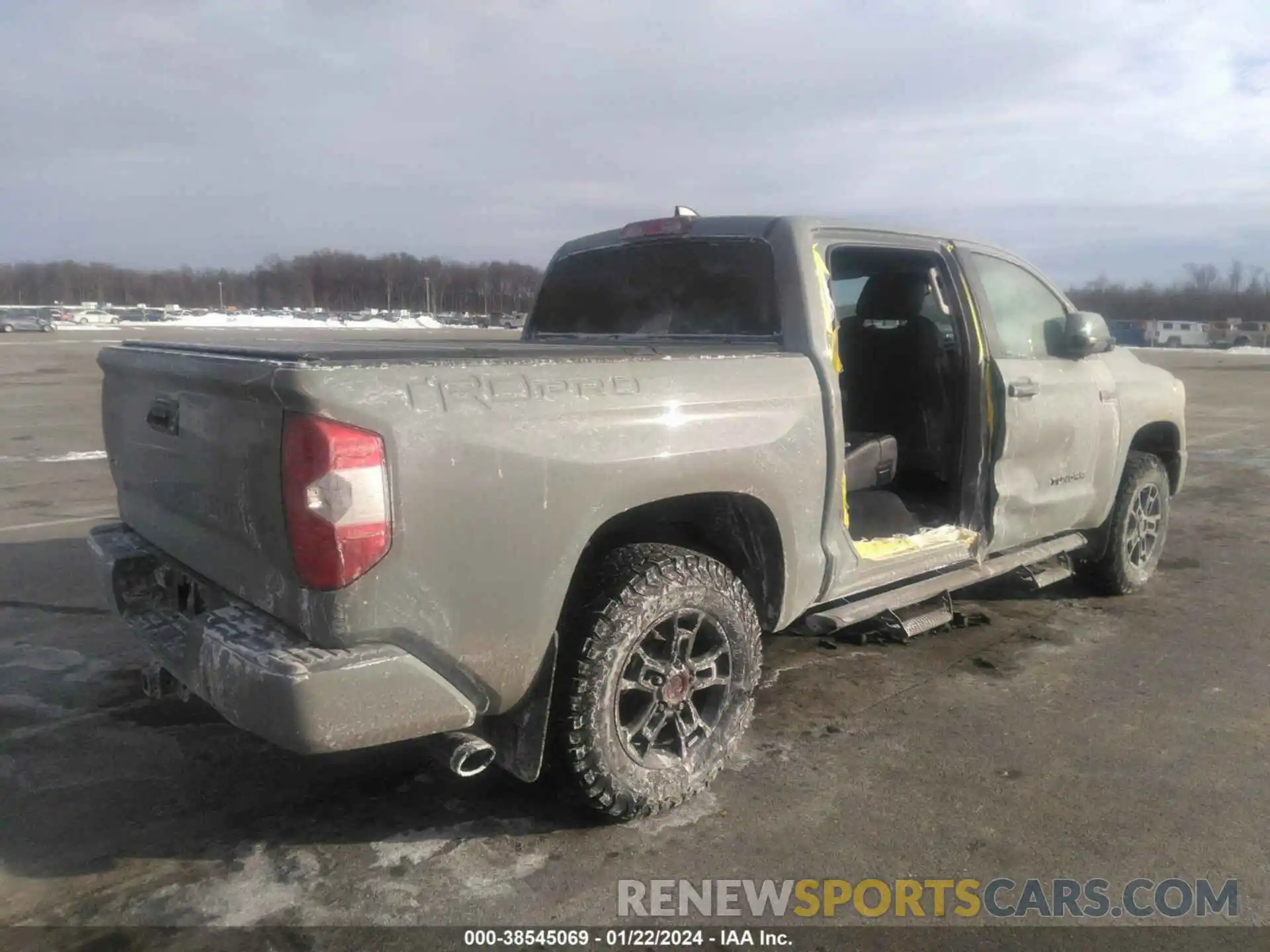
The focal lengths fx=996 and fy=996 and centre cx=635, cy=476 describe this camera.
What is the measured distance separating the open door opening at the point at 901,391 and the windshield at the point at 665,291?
60cm

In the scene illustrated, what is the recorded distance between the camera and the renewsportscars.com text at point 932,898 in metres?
2.73

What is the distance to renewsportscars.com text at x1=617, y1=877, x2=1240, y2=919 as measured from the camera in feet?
8.95

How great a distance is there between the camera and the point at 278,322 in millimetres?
77688

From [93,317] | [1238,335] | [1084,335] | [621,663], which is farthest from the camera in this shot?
[93,317]

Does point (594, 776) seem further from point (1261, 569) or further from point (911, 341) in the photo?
point (1261, 569)

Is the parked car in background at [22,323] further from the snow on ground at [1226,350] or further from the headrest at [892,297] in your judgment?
the headrest at [892,297]

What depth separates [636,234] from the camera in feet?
14.8

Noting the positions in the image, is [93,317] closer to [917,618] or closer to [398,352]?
[917,618]

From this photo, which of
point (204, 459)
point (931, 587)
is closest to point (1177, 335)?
point (931, 587)

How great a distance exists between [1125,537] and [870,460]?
1.95 meters

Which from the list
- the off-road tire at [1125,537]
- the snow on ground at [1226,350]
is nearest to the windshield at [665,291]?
the off-road tire at [1125,537]

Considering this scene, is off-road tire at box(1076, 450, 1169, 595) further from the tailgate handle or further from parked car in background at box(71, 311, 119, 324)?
parked car in background at box(71, 311, 119, 324)

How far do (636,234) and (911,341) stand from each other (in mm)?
1581

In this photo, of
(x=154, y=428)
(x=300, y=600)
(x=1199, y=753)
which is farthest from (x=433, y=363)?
(x=1199, y=753)
